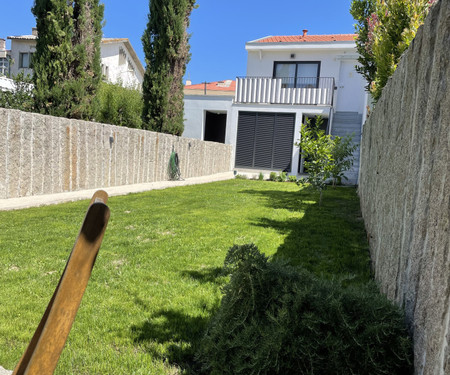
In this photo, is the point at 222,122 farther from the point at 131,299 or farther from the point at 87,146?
the point at 131,299

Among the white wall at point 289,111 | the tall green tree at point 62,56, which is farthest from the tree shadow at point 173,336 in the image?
the white wall at point 289,111

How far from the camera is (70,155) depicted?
8.73 m

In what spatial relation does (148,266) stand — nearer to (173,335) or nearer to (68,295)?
(173,335)

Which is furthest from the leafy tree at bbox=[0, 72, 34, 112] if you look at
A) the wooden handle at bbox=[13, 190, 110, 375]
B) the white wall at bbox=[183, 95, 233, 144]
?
the wooden handle at bbox=[13, 190, 110, 375]

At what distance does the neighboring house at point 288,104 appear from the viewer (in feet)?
56.9

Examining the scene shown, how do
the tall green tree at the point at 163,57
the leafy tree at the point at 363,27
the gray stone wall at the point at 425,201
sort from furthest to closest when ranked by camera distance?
the tall green tree at the point at 163,57
the leafy tree at the point at 363,27
the gray stone wall at the point at 425,201

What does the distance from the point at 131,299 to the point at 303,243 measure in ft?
9.04

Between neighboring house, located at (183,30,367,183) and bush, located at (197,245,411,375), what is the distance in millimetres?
15619

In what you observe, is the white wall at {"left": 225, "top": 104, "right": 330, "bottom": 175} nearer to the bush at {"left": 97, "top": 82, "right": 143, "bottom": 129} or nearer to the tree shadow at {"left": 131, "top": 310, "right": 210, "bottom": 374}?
the bush at {"left": 97, "top": 82, "right": 143, "bottom": 129}

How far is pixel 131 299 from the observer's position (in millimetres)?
3121

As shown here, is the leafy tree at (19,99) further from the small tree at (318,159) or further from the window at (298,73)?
the window at (298,73)

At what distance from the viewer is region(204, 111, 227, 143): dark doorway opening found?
21547mm

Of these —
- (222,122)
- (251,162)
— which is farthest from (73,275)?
(222,122)

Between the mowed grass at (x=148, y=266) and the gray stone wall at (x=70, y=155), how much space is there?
4.23ft
